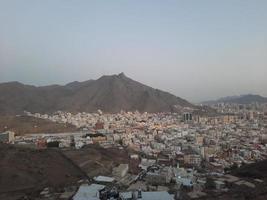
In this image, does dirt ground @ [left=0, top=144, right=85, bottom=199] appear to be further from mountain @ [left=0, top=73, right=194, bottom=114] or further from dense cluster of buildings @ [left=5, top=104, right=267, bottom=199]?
mountain @ [left=0, top=73, right=194, bottom=114]

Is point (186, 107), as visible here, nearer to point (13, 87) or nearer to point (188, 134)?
point (13, 87)

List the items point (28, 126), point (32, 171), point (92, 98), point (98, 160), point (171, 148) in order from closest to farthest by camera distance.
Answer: point (32, 171), point (98, 160), point (171, 148), point (28, 126), point (92, 98)

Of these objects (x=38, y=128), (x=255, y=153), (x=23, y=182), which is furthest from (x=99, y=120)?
(x=23, y=182)

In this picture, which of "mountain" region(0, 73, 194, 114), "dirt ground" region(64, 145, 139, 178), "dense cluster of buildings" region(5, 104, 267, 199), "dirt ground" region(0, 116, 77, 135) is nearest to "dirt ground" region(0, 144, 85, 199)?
"dirt ground" region(64, 145, 139, 178)

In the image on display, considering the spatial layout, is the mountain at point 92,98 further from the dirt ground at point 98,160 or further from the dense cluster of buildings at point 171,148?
the dirt ground at point 98,160

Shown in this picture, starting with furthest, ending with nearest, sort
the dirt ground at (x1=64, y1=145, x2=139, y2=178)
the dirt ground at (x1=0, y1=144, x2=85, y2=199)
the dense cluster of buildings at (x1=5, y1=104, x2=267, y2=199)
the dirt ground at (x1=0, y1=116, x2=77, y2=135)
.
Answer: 1. the dirt ground at (x1=0, y1=116, x2=77, y2=135)
2. the dirt ground at (x1=64, y1=145, x2=139, y2=178)
3. the dense cluster of buildings at (x1=5, y1=104, x2=267, y2=199)
4. the dirt ground at (x1=0, y1=144, x2=85, y2=199)

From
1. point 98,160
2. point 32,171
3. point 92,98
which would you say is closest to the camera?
point 32,171

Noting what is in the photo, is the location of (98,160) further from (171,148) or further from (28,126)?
(28,126)

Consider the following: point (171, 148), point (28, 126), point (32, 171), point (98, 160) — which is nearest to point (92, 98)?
point (28, 126)

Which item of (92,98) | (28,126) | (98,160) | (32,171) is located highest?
(92,98)
